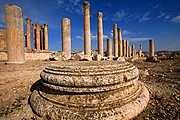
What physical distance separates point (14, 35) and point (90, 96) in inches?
303

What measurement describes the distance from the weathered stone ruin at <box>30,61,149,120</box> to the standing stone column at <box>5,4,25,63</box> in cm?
628

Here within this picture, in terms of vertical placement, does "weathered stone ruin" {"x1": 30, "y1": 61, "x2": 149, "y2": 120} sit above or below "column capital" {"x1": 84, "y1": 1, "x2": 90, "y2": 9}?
below

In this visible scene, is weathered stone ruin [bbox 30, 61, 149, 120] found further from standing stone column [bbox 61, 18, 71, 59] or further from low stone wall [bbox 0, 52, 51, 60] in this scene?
low stone wall [bbox 0, 52, 51, 60]

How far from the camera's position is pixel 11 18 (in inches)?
291

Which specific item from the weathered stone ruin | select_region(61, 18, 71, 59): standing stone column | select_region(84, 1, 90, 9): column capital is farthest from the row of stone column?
the weathered stone ruin

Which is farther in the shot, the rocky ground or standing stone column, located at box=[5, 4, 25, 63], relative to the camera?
standing stone column, located at box=[5, 4, 25, 63]

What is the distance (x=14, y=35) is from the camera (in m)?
7.32

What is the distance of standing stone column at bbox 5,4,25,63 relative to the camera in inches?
282

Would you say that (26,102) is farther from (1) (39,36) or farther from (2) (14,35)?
(1) (39,36)

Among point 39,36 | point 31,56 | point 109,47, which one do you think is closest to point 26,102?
point 31,56

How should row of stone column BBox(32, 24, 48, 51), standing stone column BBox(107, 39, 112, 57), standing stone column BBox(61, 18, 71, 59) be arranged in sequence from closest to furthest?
standing stone column BBox(61, 18, 71, 59) < standing stone column BBox(107, 39, 112, 57) < row of stone column BBox(32, 24, 48, 51)

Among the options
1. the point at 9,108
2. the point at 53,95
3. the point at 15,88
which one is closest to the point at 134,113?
the point at 53,95

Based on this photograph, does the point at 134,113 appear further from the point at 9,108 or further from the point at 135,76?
the point at 9,108

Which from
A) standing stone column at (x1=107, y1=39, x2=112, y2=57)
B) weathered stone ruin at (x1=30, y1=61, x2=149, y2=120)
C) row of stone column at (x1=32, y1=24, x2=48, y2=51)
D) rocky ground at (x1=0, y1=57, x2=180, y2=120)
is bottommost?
rocky ground at (x1=0, y1=57, x2=180, y2=120)
